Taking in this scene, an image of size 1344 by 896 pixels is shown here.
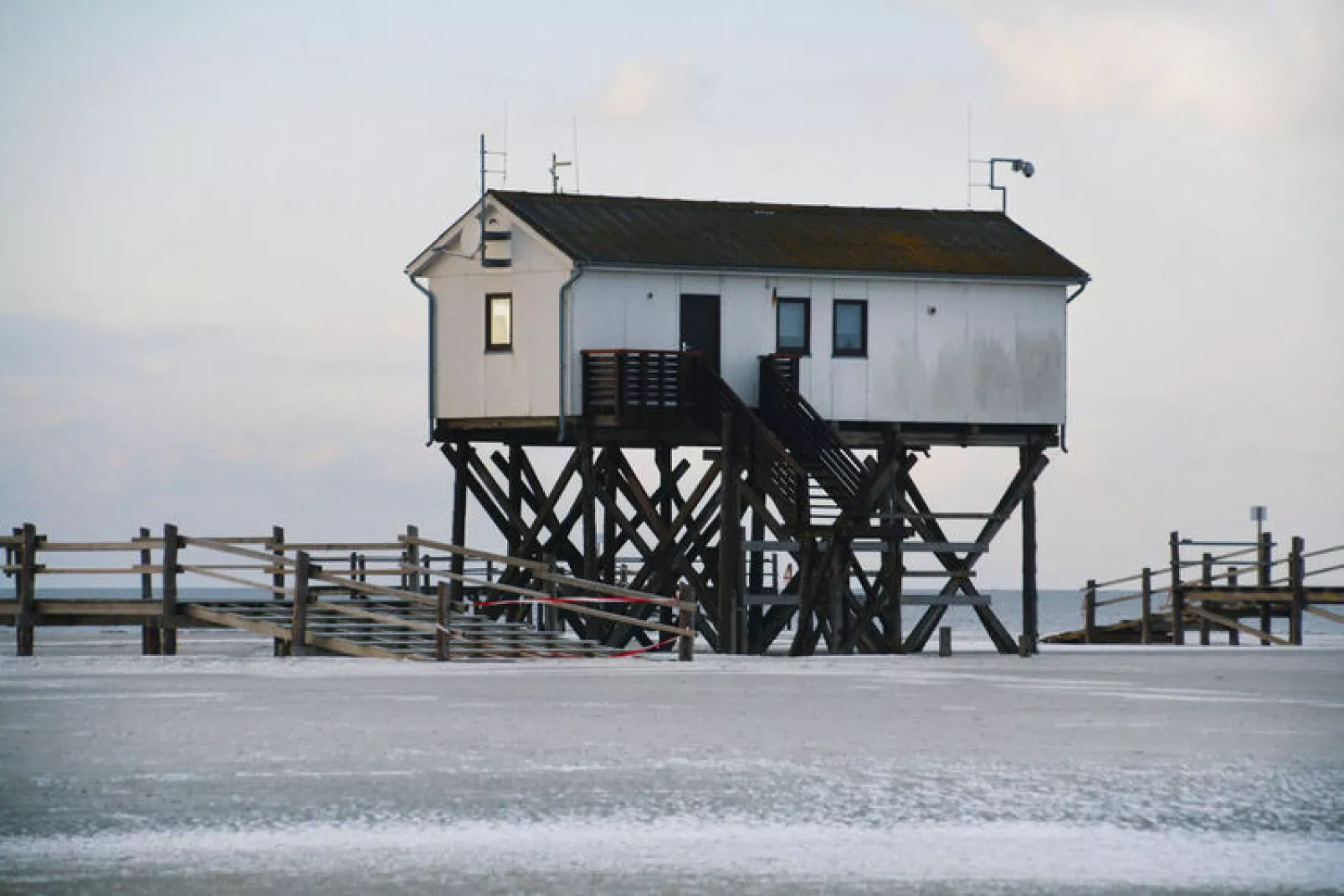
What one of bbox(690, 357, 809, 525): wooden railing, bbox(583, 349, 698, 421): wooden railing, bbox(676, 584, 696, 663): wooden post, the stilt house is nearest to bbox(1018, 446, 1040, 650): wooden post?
the stilt house

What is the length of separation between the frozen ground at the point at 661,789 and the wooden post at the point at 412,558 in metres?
12.9

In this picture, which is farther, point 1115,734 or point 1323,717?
point 1323,717

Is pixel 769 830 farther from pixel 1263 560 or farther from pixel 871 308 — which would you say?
pixel 1263 560

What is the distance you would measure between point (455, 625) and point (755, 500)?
692 centimetres

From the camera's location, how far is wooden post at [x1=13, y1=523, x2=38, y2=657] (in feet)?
120

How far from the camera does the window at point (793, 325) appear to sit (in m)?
44.5

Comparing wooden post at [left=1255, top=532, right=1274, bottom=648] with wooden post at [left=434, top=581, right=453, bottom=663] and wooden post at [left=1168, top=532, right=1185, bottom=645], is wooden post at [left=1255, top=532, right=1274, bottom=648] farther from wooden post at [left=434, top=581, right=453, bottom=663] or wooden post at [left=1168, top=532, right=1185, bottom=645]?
wooden post at [left=434, top=581, right=453, bottom=663]

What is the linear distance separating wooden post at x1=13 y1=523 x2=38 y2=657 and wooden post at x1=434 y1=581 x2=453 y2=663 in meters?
6.11

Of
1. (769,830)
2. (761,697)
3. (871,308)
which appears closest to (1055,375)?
(871,308)

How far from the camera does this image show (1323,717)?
2362 cm

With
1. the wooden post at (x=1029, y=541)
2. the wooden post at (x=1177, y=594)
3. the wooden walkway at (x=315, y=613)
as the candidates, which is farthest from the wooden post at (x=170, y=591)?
the wooden post at (x=1177, y=594)

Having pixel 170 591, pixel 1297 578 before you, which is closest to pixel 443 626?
pixel 170 591

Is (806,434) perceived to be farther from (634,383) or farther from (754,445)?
(634,383)

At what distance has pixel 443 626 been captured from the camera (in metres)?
34.8
